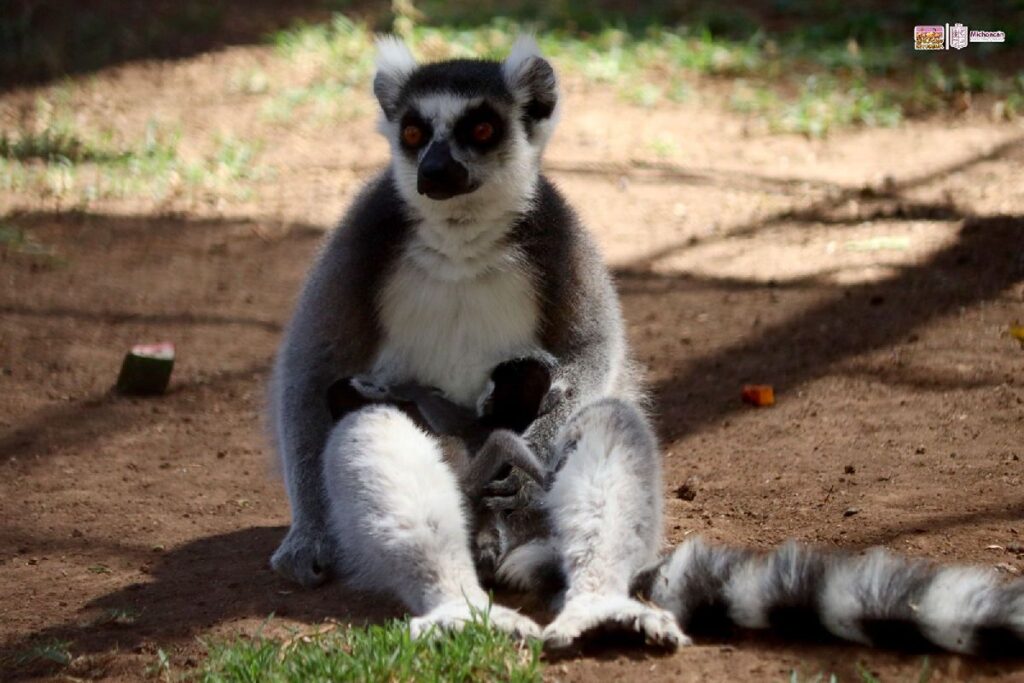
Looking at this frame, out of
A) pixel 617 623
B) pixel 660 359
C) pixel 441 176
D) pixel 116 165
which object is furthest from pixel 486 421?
pixel 116 165

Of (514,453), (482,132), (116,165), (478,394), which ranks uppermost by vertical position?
(482,132)

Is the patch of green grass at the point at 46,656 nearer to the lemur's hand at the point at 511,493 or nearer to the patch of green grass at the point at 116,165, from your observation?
the lemur's hand at the point at 511,493

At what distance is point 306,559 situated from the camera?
468 centimetres

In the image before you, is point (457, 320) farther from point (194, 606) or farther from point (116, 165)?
point (116, 165)

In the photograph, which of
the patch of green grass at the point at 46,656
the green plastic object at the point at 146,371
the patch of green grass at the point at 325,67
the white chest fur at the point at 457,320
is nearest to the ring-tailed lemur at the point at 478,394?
the white chest fur at the point at 457,320

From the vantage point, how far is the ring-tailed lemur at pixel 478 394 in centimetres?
400

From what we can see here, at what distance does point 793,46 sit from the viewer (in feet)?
39.7

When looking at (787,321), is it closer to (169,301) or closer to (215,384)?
(215,384)

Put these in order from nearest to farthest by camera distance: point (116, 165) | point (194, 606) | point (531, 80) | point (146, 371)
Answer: point (194, 606) < point (531, 80) < point (146, 371) < point (116, 165)

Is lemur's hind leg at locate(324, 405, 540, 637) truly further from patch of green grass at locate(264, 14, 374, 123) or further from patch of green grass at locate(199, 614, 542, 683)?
patch of green grass at locate(264, 14, 374, 123)

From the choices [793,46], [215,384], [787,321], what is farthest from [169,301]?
[793,46]

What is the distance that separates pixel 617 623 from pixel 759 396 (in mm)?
2817

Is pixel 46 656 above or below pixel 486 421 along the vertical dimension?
below

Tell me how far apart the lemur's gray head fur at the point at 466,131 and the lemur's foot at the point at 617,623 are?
1.55m
